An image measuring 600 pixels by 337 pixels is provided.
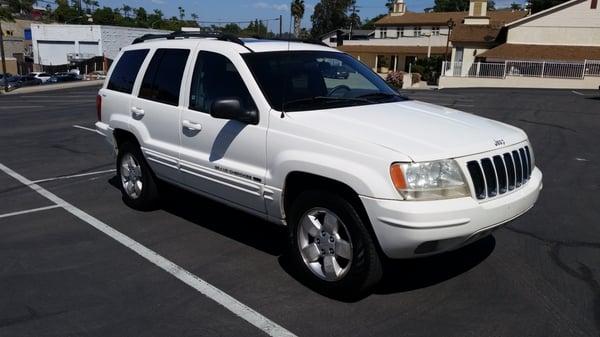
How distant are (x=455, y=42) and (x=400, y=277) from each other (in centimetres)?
4795

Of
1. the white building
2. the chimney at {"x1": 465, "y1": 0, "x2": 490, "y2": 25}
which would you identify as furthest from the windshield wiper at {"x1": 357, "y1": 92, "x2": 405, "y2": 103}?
the white building

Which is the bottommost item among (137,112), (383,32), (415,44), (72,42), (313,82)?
(72,42)

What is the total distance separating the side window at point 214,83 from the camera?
4824 millimetres

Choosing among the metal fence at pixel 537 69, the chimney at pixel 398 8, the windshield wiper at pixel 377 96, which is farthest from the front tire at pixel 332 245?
the chimney at pixel 398 8

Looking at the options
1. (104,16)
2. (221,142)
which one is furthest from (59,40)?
(221,142)

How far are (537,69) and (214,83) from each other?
36.1 meters

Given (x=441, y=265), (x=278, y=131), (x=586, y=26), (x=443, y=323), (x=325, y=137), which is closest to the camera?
(x=443, y=323)

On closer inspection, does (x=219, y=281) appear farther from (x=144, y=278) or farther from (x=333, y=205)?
(x=333, y=205)

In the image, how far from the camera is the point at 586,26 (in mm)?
43469

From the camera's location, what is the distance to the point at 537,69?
36.5 metres

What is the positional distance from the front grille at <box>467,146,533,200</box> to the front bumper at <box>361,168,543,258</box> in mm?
107

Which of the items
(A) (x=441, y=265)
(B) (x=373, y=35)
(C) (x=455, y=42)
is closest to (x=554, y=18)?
(C) (x=455, y=42)

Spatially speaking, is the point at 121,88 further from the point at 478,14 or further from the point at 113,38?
the point at 113,38

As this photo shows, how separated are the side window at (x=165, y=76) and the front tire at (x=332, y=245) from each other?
2.08 meters
